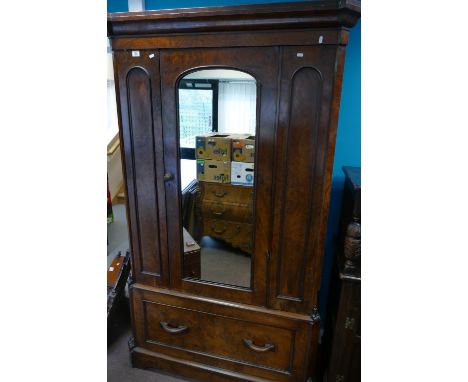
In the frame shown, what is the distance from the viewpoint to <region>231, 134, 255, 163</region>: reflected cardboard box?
1.14 metres

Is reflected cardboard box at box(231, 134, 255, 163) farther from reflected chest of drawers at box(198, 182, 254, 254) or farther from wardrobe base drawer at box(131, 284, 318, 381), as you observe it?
wardrobe base drawer at box(131, 284, 318, 381)

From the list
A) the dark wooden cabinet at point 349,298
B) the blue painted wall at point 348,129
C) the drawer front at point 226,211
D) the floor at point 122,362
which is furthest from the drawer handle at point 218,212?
the floor at point 122,362

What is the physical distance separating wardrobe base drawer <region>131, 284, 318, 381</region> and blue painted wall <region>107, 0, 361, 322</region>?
559mm

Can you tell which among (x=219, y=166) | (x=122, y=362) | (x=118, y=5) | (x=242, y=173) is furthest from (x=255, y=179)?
(x=122, y=362)

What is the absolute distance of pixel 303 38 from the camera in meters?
0.96

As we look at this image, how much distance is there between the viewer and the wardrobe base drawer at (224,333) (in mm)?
1299

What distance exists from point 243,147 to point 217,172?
6.4 inches

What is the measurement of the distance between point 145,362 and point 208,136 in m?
1.28

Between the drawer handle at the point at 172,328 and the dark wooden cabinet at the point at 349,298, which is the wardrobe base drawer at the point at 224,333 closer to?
the drawer handle at the point at 172,328

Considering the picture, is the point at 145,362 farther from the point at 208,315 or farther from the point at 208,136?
the point at 208,136

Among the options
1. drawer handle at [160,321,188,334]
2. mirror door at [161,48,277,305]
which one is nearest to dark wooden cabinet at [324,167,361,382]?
mirror door at [161,48,277,305]

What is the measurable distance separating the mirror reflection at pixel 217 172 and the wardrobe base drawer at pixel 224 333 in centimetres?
16
